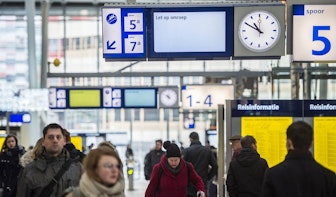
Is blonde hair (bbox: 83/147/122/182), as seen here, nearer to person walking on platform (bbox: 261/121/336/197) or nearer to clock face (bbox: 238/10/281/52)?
person walking on platform (bbox: 261/121/336/197)

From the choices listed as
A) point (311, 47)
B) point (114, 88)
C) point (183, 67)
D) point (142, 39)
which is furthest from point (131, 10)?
point (183, 67)

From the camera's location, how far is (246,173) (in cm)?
731

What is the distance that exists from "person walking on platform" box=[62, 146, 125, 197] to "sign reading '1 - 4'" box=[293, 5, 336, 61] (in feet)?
18.4

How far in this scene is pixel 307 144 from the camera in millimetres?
4691

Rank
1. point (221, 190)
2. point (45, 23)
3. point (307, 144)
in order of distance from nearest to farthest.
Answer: point (307, 144)
point (221, 190)
point (45, 23)

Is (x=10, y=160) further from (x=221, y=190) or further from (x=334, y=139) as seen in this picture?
(x=334, y=139)

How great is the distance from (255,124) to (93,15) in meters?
22.8

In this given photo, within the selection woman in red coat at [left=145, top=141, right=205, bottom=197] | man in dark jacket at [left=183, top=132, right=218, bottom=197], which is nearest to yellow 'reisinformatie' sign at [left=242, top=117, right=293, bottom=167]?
man in dark jacket at [left=183, top=132, right=218, bottom=197]

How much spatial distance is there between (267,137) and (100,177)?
6.59 m

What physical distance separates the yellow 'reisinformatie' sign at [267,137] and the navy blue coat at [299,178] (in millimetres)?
5512

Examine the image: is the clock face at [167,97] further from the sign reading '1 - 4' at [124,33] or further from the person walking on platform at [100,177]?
the person walking on platform at [100,177]

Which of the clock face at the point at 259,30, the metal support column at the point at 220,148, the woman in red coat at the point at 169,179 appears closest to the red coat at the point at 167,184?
the woman in red coat at the point at 169,179

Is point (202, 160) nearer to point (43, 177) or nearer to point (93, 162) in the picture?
point (43, 177)

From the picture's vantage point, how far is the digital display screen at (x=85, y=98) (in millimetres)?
23188
